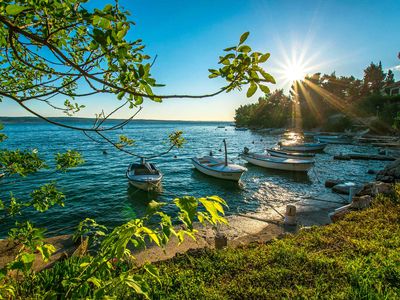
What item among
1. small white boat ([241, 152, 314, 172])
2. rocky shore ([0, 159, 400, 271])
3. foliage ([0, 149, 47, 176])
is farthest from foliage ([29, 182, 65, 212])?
small white boat ([241, 152, 314, 172])

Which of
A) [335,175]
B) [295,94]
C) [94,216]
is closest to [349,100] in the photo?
[295,94]

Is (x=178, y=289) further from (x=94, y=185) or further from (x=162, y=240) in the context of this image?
(x=94, y=185)

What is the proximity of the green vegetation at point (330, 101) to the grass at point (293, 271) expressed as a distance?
216 feet

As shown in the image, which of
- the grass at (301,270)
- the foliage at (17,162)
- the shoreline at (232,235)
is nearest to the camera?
the grass at (301,270)

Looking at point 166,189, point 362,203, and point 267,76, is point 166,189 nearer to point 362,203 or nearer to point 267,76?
point 362,203

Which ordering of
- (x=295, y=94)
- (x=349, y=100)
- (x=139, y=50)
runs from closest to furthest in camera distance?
(x=139, y=50)
(x=349, y=100)
(x=295, y=94)

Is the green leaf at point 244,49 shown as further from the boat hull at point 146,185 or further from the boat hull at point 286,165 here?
the boat hull at point 286,165

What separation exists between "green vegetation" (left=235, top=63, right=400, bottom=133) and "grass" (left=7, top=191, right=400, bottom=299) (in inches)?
2590

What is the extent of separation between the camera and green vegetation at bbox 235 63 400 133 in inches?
2662

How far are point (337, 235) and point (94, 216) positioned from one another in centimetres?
1257

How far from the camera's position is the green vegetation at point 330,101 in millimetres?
67625

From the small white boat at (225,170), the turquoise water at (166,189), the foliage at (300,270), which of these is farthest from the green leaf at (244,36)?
the small white boat at (225,170)

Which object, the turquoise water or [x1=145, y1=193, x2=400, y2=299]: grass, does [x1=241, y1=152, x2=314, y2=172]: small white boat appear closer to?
the turquoise water

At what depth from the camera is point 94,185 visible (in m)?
19.4
